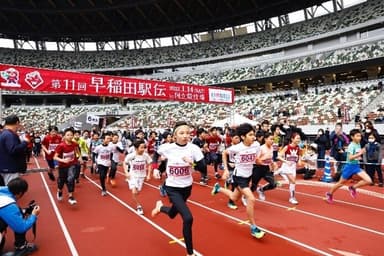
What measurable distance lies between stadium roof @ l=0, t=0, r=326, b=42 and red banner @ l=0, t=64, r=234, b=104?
26.8 m

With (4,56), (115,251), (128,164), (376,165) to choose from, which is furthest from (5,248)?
(4,56)

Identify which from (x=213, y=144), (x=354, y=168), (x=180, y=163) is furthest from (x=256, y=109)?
(x=180, y=163)

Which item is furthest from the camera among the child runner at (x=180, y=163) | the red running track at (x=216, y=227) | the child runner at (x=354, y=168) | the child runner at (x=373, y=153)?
the child runner at (x=373, y=153)

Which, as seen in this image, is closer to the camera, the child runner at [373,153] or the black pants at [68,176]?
the black pants at [68,176]

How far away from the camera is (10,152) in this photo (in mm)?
5004

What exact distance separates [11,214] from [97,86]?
919 cm

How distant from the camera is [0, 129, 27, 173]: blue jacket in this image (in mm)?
5016

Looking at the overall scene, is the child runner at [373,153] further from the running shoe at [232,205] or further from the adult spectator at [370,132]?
the running shoe at [232,205]

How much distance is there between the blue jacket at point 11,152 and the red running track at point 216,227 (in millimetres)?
1206

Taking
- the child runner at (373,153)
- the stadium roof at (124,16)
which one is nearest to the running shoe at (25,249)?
the child runner at (373,153)

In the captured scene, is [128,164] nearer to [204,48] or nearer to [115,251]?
[115,251]

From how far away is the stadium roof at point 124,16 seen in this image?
3912cm

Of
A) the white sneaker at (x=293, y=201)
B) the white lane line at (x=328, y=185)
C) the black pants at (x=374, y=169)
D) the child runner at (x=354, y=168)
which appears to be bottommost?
the white lane line at (x=328, y=185)

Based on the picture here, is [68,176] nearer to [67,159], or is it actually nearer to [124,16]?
[67,159]
